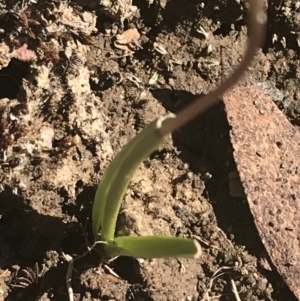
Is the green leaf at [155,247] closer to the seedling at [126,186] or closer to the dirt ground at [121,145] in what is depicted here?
the seedling at [126,186]

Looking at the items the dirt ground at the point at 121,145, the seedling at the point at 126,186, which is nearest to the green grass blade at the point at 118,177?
the seedling at the point at 126,186

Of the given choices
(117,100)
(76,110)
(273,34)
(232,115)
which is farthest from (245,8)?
(76,110)

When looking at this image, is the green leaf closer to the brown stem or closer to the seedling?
the seedling

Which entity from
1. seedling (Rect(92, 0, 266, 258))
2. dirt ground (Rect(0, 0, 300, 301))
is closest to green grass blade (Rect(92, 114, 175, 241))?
seedling (Rect(92, 0, 266, 258))

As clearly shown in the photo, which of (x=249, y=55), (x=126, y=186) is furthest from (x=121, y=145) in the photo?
(x=249, y=55)

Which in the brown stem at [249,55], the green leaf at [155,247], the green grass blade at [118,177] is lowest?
the green leaf at [155,247]

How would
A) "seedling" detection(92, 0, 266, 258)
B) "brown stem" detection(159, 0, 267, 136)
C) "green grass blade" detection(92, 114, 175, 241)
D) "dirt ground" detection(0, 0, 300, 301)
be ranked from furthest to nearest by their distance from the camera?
"dirt ground" detection(0, 0, 300, 301) → "green grass blade" detection(92, 114, 175, 241) → "seedling" detection(92, 0, 266, 258) → "brown stem" detection(159, 0, 267, 136)

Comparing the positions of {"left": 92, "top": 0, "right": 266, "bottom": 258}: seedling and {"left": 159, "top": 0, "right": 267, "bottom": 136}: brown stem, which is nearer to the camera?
{"left": 159, "top": 0, "right": 267, "bottom": 136}: brown stem

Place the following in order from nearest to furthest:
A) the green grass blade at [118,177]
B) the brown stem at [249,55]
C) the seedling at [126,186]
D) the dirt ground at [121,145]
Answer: the brown stem at [249,55] → the seedling at [126,186] → the green grass blade at [118,177] → the dirt ground at [121,145]

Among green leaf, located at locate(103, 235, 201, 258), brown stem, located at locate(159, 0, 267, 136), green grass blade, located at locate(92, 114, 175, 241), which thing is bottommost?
green leaf, located at locate(103, 235, 201, 258)

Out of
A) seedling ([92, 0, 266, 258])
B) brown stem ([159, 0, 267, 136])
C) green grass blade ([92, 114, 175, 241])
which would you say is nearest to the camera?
brown stem ([159, 0, 267, 136])
